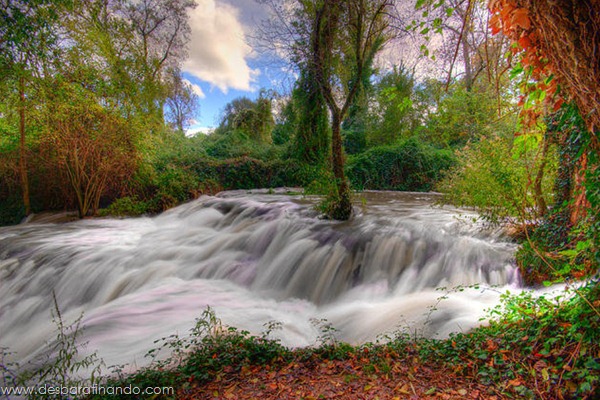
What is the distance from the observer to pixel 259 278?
5.60m

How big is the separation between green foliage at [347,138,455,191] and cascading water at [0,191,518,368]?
8134 mm

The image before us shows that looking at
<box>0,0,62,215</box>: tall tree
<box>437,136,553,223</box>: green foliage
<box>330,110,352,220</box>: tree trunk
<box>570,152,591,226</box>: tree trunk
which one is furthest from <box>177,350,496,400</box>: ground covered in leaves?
<box>0,0,62,215</box>: tall tree

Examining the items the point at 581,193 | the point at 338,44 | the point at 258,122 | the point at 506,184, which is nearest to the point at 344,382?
the point at 581,193

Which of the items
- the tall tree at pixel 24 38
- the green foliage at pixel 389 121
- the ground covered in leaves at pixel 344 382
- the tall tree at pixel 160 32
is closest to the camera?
the ground covered in leaves at pixel 344 382

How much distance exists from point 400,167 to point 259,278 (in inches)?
485

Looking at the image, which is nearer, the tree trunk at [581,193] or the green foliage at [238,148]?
the tree trunk at [581,193]

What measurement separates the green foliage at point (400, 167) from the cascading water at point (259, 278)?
8.13 meters

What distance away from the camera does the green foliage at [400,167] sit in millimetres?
15617

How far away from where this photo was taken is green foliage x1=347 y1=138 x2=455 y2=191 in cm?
1562

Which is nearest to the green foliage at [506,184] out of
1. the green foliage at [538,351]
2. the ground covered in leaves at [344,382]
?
the green foliage at [538,351]

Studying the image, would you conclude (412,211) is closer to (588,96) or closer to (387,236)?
(387,236)

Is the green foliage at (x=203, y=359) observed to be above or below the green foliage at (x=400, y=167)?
below

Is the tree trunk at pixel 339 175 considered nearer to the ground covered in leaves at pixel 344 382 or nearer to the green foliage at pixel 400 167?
the ground covered in leaves at pixel 344 382

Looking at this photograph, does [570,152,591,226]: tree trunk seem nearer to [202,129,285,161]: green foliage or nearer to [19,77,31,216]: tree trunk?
[19,77,31,216]: tree trunk
